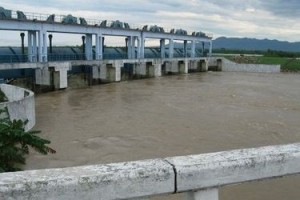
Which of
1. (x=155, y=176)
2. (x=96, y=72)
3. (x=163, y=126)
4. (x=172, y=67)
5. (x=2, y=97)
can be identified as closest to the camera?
(x=155, y=176)

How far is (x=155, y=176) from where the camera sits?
7.06 feet

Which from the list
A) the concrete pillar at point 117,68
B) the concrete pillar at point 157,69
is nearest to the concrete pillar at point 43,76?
the concrete pillar at point 117,68

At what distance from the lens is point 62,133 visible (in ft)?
58.4

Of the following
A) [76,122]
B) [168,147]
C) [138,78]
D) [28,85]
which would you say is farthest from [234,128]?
[138,78]

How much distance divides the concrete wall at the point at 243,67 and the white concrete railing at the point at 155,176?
66.2 metres

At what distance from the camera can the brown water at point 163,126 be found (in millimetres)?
13594

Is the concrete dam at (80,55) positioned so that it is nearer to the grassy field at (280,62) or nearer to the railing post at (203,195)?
the grassy field at (280,62)

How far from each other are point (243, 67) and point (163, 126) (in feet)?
164

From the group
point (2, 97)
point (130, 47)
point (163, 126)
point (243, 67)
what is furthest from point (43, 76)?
point (243, 67)

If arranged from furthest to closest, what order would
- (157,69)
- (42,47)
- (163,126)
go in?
(157,69)
(42,47)
(163,126)

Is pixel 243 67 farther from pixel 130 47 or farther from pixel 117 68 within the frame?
pixel 117 68

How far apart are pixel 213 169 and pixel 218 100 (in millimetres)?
28757

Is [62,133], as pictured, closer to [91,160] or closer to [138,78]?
[91,160]

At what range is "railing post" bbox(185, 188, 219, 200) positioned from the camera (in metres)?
2.28
